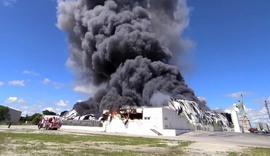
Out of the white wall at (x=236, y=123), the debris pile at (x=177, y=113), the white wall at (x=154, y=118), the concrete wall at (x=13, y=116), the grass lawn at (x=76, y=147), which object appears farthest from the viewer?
the concrete wall at (x=13, y=116)

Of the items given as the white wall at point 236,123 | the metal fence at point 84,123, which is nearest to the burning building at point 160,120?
the metal fence at point 84,123

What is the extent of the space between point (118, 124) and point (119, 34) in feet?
79.9

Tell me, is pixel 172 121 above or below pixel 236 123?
above

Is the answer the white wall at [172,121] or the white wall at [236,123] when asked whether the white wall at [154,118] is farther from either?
the white wall at [236,123]

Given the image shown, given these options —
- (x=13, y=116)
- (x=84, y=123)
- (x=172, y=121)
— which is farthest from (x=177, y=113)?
(x=13, y=116)

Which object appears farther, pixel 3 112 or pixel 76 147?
pixel 3 112

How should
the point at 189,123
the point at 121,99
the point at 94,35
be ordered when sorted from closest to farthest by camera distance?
the point at 189,123, the point at 121,99, the point at 94,35

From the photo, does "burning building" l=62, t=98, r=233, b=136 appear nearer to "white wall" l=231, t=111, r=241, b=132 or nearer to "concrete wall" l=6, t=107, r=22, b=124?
"white wall" l=231, t=111, r=241, b=132

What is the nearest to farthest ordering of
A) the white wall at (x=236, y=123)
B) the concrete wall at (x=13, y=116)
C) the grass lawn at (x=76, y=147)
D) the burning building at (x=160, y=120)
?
the grass lawn at (x=76, y=147)
the burning building at (x=160, y=120)
the white wall at (x=236, y=123)
the concrete wall at (x=13, y=116)

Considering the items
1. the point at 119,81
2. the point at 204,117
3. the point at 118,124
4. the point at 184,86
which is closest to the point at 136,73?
the point at 119,81

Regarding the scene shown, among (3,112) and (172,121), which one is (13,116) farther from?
(172,121)

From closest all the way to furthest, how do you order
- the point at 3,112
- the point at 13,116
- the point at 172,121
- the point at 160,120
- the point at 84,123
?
the point at 160,120
the point at 172,121
the point at 84,123
the point at 3,112
the point at 13,116

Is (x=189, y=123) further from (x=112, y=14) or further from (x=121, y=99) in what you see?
(x=112, y=14)

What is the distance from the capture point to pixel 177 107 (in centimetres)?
3447
